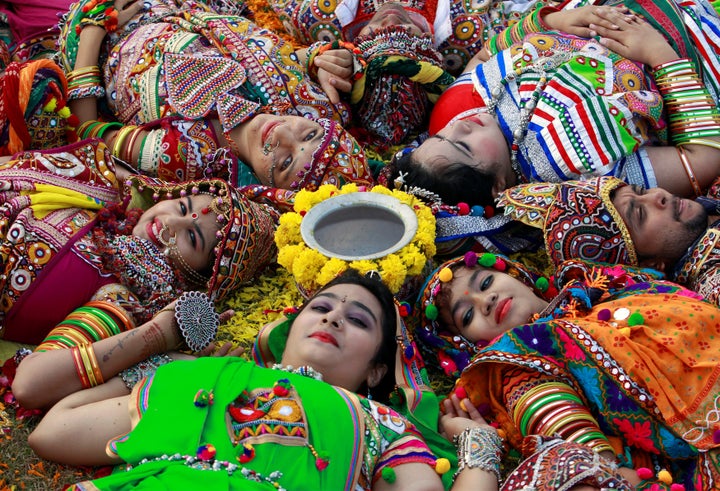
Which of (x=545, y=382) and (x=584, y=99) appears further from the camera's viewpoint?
(x=584, y=99)

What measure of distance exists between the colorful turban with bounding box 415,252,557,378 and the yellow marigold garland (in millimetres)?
111

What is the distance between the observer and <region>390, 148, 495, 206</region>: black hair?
408 cm

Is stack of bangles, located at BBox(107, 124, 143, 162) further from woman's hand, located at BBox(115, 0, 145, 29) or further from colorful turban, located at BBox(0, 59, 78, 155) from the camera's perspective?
woman's hand, located at BBox(115, 0, 145, 29)

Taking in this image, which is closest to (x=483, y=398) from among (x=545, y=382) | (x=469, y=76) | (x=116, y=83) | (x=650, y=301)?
(x=545, y=382)

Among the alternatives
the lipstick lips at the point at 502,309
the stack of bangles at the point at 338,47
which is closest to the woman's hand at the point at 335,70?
the stack of bangles at the point at 338,47

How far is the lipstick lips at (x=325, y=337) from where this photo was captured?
3006 millimetres

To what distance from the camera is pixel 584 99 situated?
4.04 m

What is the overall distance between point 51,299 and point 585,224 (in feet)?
8.00

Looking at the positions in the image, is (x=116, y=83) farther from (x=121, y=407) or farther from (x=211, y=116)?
(x=121, y=407)

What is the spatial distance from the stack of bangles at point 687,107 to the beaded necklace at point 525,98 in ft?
1.81

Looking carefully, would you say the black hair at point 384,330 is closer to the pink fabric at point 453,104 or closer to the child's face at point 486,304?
the child's face at point 486,304

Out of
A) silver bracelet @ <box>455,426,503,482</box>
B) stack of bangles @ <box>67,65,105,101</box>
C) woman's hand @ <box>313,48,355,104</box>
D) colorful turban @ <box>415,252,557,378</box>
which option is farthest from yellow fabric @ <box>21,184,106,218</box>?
silver bracelet @ <box>455,426,503,482</box>

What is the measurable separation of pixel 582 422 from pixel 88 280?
2201 millimetres

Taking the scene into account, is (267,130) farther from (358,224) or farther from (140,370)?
(140,370)
